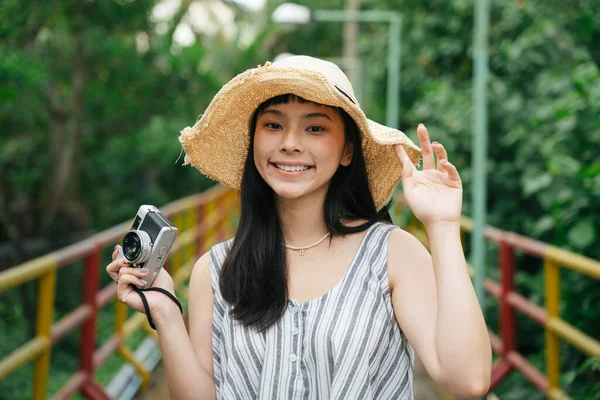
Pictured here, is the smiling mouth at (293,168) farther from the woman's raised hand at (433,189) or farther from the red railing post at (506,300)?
the red railing post at (506,300)

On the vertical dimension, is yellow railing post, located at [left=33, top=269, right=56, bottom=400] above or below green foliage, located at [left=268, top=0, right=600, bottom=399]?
below

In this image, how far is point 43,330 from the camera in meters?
3.76

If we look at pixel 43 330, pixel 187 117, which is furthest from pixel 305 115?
pixel 187 117

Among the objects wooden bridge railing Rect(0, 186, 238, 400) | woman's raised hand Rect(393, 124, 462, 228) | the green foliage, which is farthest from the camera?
the green foliage

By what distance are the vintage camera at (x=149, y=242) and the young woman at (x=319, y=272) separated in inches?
1.4

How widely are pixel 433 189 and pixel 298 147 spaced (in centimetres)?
38

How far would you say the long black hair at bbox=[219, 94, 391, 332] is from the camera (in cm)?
206

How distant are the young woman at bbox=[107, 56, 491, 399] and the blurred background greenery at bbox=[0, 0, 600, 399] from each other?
1.50 metres

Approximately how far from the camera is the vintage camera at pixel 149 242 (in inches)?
80.9

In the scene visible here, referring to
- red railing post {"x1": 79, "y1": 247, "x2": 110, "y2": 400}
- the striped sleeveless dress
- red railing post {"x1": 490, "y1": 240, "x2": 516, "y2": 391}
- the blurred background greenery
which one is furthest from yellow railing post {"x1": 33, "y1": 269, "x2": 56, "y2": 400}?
red railing post {"x1": 490, "y1": 240, "x2": 516, "y2": 391}

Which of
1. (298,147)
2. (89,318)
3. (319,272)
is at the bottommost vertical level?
(89,318)

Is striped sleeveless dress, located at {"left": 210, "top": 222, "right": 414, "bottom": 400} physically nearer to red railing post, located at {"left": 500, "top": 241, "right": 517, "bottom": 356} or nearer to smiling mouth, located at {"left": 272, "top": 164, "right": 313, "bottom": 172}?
smiling mouth, located at {"left": 272, "top": 164, "right": 313, "bottom": 172}

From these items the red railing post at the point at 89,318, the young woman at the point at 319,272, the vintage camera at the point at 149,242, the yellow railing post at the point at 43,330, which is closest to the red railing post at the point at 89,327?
the red railing post at the point at 89,318

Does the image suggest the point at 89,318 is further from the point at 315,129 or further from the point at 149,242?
the point at 315,129
